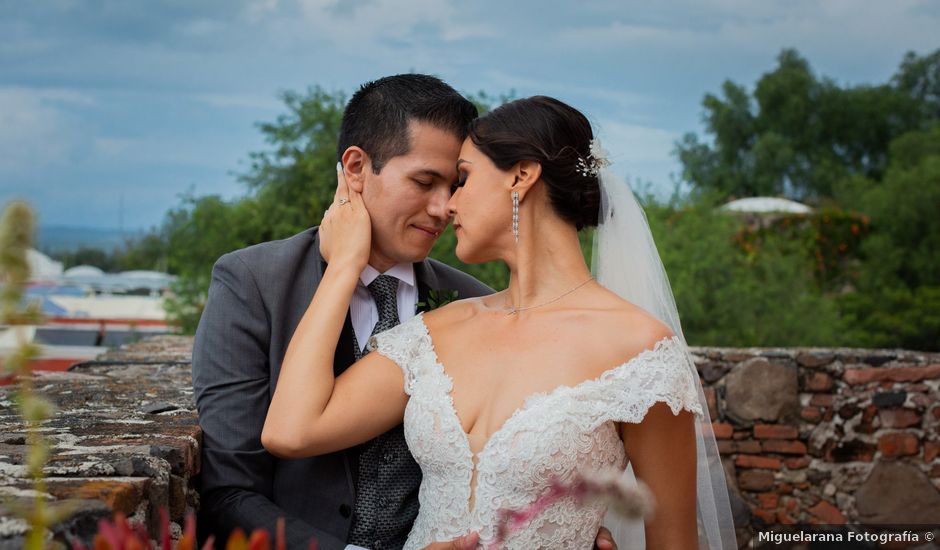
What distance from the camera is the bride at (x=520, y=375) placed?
2.44 metres

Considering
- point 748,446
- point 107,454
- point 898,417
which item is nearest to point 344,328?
point 107,454

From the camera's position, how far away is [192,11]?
83.5 m

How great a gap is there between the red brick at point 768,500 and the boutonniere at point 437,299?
440 centimetres

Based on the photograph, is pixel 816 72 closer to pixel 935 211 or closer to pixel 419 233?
pixel 935 211

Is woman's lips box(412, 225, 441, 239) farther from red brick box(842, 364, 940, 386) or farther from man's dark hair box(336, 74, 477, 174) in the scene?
red brick box(842, 364, 940, 386)

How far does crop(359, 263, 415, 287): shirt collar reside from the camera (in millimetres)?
3035

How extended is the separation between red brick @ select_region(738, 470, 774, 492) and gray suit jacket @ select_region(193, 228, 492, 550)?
4.66 m

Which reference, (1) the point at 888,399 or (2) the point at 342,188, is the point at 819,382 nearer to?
(1) the point at 888,399

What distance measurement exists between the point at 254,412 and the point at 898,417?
5.43 metres

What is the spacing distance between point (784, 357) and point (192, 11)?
84882 millimetres

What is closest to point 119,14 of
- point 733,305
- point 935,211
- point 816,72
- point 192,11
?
point 192,11

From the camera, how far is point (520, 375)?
2.54m

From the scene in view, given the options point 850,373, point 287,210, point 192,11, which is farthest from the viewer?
point 192,11

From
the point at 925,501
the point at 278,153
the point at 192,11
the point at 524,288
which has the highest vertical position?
the point at 192,11
